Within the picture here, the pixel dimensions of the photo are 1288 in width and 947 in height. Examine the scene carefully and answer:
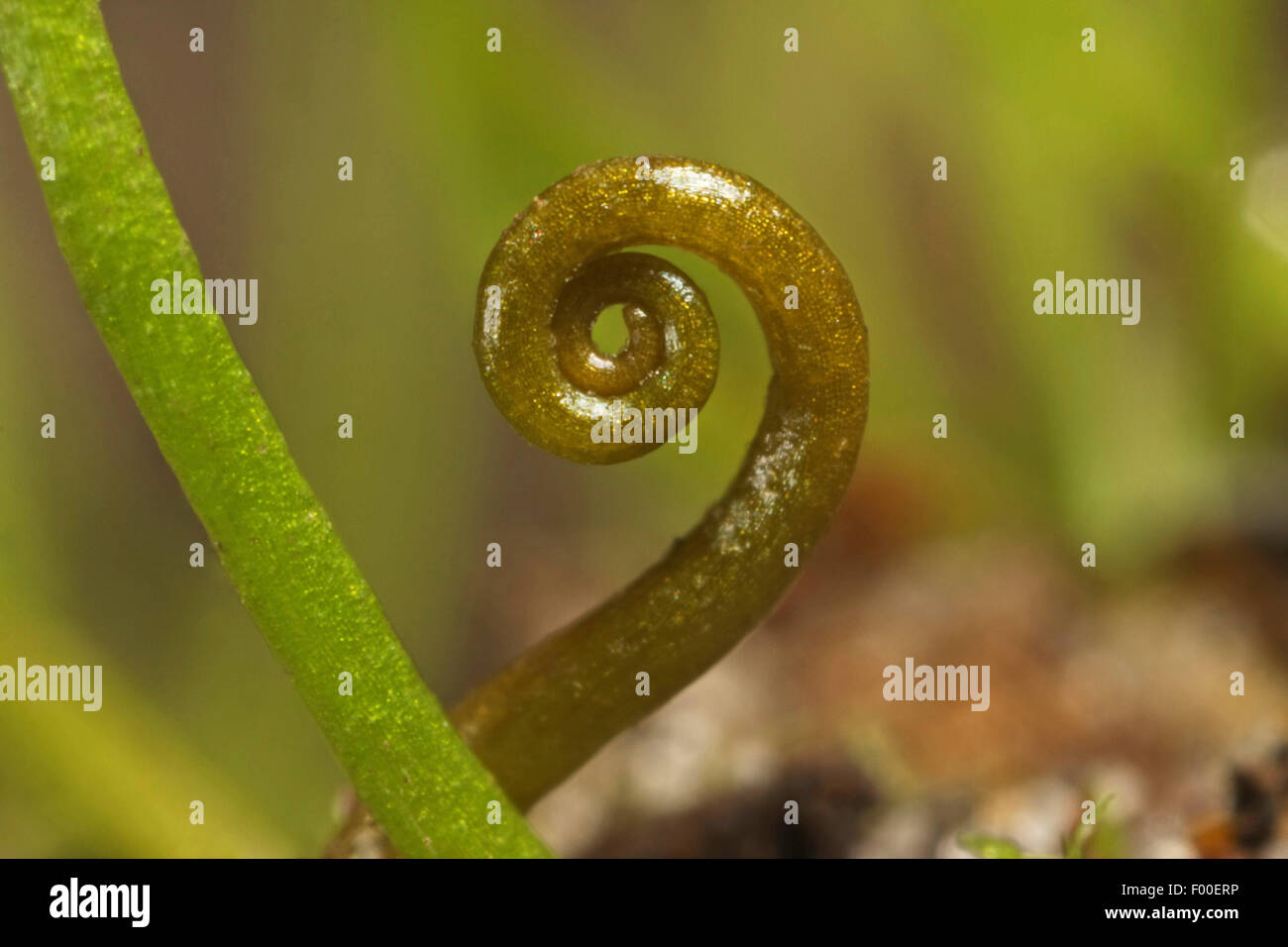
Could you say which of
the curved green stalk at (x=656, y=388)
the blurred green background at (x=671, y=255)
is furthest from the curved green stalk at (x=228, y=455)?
the blurred green background at (x=671, y=255)

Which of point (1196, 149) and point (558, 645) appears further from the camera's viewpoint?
point (1196, 149)

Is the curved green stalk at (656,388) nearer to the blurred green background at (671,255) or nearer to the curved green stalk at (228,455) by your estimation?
the curved green stalk at (228,455)

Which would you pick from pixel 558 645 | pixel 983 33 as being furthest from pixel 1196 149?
pixel 558 645

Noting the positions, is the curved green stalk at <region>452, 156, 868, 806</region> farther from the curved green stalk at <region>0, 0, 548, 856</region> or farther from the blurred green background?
the blurred green background

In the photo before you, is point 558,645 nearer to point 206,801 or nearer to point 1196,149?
point 206,801

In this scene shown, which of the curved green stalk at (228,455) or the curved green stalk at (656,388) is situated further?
the curved green stalk at (656,388)
